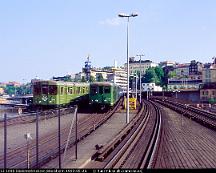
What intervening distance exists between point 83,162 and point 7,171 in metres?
8.56

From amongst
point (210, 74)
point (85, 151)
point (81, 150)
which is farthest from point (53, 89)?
point (210, 74)

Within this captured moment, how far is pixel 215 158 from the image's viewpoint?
64.0 feet

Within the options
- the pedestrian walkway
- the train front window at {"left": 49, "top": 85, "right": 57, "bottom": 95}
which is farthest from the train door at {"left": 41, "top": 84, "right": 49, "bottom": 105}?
the pedestrian walkway

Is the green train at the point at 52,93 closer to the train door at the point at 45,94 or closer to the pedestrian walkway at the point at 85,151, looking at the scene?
the train door at the point at 45,94

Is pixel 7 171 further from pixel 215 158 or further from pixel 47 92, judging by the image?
pixel 47 92

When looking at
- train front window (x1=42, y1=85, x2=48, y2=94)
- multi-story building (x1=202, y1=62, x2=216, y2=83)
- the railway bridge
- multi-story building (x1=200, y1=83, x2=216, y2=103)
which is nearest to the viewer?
the railway bridge

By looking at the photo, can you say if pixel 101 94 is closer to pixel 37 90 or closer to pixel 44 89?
pixel 44 89

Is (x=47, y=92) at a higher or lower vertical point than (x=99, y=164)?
higher

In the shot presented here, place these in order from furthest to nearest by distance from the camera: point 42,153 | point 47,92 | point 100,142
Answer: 1. point 47,92
2. point 100,142
3. point 42,153

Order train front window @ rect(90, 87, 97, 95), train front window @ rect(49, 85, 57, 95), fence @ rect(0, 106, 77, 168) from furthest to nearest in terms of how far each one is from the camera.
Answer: train front window @ rect(90, 87, 97, 95), train front window @ rect(49, 85, 57, 95), fence @ rect(0, 106, 77, 168)

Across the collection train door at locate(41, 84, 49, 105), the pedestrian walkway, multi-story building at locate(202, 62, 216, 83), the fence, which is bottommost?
the pedestrian walkway

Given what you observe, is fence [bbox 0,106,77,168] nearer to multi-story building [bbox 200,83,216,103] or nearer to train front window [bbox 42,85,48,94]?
train front window [bbox 42,85,48,94]

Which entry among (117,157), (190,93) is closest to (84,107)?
(117,157)

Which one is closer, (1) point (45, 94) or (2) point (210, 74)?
(1) point (45, 94)
